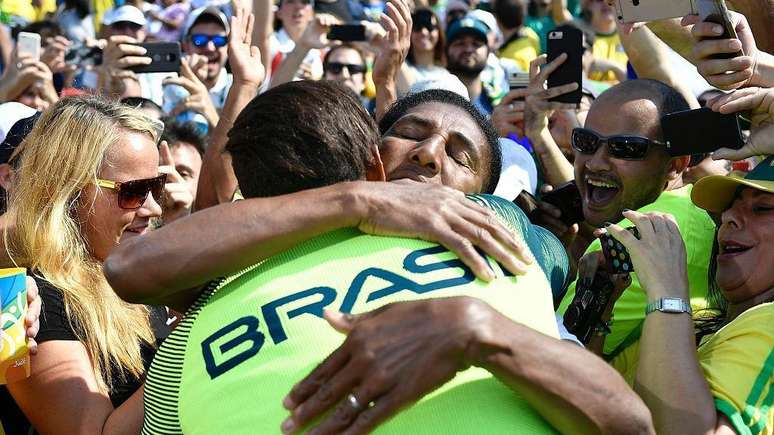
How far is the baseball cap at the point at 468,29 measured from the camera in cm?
796

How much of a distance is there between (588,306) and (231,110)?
2114mm

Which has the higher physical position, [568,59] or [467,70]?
[568,59]

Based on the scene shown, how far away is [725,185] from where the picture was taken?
309 cm

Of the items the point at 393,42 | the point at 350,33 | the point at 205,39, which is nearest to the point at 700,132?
the point at 393,42

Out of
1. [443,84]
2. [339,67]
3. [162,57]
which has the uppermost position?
[443,84]

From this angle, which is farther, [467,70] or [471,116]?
[467,70]

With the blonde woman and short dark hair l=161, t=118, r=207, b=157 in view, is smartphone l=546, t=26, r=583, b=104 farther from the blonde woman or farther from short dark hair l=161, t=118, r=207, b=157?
the blonde woman

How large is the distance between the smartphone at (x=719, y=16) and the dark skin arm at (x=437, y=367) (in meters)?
1.79

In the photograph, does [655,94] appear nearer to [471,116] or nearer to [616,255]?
[471,116]

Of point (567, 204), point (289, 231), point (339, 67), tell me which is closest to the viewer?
point (289, 231)

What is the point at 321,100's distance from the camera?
2.20 m

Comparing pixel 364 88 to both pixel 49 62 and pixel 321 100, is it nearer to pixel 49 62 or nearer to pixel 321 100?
pixel 49 62

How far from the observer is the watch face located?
264 centimetres

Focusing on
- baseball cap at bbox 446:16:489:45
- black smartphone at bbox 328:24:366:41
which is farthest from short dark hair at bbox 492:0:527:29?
black smartphone at bbox 328:24:366:41
